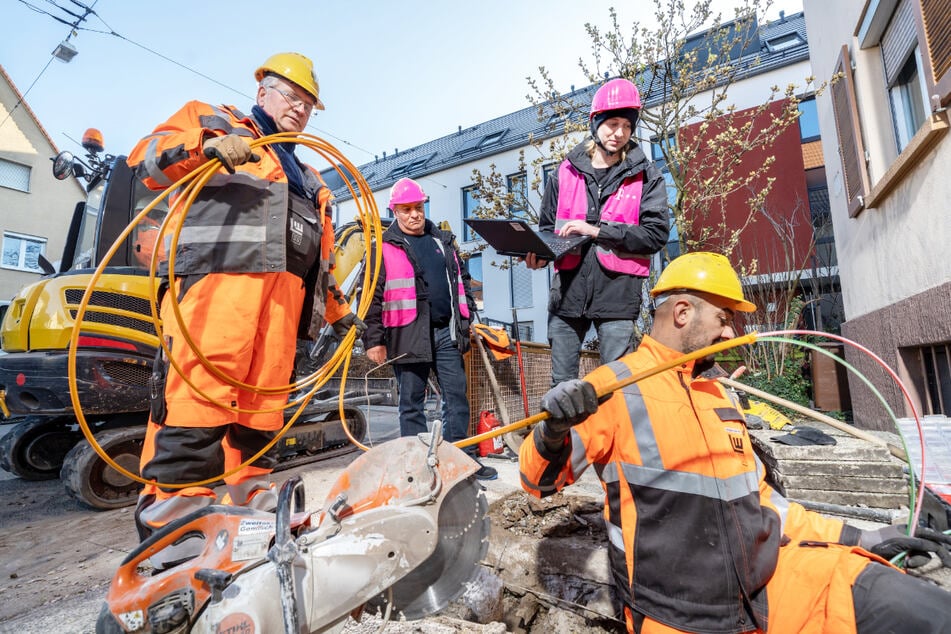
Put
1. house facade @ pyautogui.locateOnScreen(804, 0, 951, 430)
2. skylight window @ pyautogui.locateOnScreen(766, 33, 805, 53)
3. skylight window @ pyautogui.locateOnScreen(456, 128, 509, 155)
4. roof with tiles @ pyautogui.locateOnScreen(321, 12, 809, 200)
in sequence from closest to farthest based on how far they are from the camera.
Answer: house facade @ pyautogui.locateOnScreen(804, 0, 951, 430), roof with tiles @ pyautogui.locateOnScreen(321, 12, 809, 200), skylight window @ pyautogui.locateOnScreen(766, 33, 805, 53), skylight window @ pyautogui.locateOnScreen(456, 128, 509, 155)

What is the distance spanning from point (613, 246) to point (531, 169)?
13.6m

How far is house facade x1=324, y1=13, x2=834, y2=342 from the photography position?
30.3 ft

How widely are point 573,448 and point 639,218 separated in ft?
5.73

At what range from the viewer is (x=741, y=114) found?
9.34 meters

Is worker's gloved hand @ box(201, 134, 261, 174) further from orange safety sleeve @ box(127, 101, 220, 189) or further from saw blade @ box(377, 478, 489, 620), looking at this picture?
saw blade @ box(377, 478, 489, 620)

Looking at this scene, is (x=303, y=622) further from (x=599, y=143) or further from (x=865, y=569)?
(x=599, y=143)

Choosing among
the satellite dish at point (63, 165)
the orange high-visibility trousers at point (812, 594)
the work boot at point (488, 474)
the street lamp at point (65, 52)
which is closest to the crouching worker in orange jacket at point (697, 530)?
the orange high-visibility trousers at point (812, 594)

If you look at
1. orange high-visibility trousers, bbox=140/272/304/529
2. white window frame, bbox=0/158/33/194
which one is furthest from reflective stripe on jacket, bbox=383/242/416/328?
white window frame, bbox=0/158/33/194

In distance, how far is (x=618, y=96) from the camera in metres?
2.60

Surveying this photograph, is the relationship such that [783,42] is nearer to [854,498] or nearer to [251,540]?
[854,498]

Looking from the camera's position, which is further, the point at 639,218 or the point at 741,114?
the point at 741,114

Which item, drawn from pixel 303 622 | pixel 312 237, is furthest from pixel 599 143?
pixel 303 622

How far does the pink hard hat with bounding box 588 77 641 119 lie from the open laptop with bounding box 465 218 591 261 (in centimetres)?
78

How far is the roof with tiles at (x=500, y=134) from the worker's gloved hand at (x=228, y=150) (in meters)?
7.51
